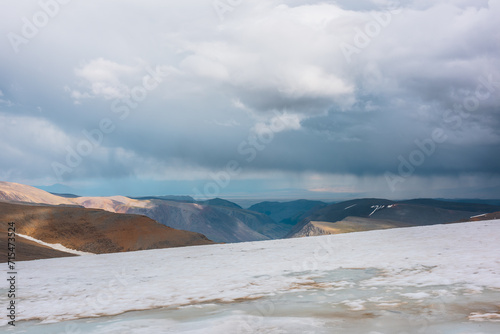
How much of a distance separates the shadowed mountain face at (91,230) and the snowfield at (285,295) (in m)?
56.8

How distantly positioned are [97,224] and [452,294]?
77.0 metres

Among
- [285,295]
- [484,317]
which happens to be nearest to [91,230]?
[285,295]

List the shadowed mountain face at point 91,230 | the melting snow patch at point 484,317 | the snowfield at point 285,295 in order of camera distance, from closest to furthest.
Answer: the melting snow patch at point 484,317 < the snowfield at point 285,295 < the shadowed mountain face at point 91,230

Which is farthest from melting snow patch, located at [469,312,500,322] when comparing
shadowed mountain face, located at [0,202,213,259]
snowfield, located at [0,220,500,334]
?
shadowed mountain face, located at [0,202,213,259]

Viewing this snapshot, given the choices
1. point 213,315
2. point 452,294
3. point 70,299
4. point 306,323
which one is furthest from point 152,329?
point 452,294

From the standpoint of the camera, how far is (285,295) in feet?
32.1

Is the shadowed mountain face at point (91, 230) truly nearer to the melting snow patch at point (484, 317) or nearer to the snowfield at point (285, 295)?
the snowfield at point (285, 295)

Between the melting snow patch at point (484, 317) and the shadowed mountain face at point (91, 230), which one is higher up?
the melting snow patch at point (484, 317)

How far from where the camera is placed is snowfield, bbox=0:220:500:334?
23.2ft

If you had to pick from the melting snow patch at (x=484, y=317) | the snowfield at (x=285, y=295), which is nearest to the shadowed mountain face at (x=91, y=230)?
the snowfield at (x=285, y=295)

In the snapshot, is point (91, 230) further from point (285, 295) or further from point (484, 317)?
point (484, 317)

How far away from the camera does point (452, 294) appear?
8492 mm

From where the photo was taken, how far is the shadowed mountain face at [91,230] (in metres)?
70.0

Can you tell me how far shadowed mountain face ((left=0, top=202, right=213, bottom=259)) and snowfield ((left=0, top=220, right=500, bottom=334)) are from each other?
56.8 metres
